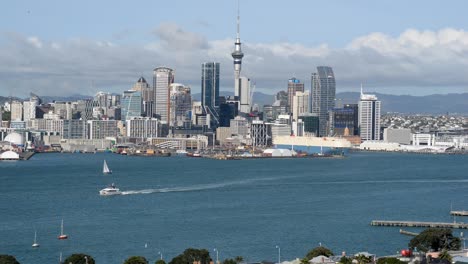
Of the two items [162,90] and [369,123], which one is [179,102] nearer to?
[162,90]

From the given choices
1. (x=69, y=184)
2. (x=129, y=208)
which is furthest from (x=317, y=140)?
(x=129, y=208)

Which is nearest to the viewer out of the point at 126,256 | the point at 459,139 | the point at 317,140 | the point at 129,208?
the point at 126,256

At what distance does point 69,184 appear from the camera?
35.4 metres

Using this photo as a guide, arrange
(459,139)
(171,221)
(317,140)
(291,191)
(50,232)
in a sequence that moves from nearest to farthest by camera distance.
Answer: (50,232) → (171,221) → (291,191) → (317,140) → (459,139)

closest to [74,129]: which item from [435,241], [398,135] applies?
[398,135]

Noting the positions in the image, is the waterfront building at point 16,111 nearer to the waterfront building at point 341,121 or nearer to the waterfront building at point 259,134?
the waterfront building at point 259,134

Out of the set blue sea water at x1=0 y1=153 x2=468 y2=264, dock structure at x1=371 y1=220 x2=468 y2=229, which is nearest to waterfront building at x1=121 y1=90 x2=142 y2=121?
blue sea water at x1=0 y1=153 x2=468 y2=264

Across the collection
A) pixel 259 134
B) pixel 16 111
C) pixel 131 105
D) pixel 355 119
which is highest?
pixel 131 105

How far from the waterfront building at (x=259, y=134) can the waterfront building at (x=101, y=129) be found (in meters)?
11.9

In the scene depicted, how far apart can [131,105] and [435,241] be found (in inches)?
3250

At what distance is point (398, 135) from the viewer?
92000 millimetres

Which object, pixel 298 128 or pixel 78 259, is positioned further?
pixel 298 128

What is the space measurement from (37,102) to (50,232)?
80.2m

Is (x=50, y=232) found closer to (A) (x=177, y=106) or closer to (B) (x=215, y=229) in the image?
(B) (x=215, y=229)
